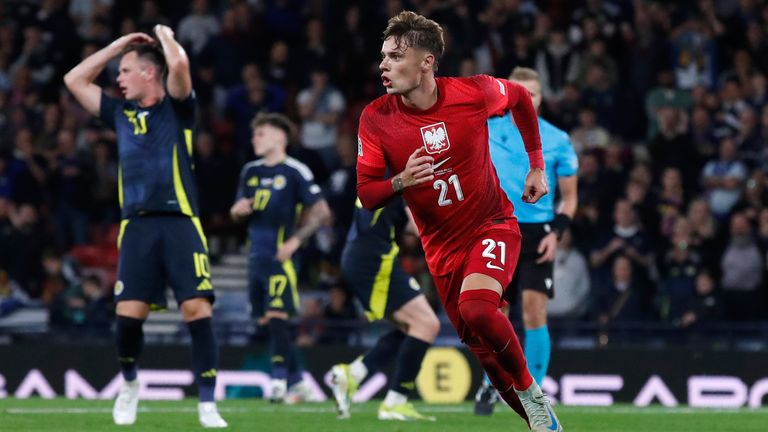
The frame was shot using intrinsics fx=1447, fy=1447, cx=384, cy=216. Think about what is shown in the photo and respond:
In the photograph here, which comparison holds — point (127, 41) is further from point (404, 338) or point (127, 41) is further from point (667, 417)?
point (667, 417)

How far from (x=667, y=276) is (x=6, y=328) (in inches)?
285

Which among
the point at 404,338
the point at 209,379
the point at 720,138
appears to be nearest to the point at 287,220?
the point at 404,338

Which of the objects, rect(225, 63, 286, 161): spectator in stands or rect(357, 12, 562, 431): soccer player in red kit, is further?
rect(225, 63, 286, 161): spectator in stands

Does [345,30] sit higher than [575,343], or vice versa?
[345,30]

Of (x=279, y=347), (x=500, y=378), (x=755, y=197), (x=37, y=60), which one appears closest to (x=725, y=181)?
(x=755, y=197)

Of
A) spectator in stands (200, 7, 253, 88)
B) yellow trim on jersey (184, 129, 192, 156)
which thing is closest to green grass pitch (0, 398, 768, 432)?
yellow trim on jersey (184, 129, 192, 156)

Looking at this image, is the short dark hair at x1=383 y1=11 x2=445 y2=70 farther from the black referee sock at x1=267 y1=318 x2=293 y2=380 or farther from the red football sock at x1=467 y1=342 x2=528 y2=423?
the black referee sock at x1=267 y1=318 x2=293 y2=380

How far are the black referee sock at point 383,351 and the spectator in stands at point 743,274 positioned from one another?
17.5 feet

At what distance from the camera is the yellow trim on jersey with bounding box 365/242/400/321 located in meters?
11.3

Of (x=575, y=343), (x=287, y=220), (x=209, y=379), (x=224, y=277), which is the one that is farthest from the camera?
(x=224, y=277)

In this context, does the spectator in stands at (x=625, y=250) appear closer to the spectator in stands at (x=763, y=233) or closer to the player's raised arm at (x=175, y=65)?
the spectator in stands at (x=763, y=233)

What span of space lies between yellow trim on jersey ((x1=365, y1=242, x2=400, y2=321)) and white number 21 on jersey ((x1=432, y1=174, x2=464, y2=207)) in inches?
128

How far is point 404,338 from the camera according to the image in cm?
1143

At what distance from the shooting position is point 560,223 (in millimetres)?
10680
